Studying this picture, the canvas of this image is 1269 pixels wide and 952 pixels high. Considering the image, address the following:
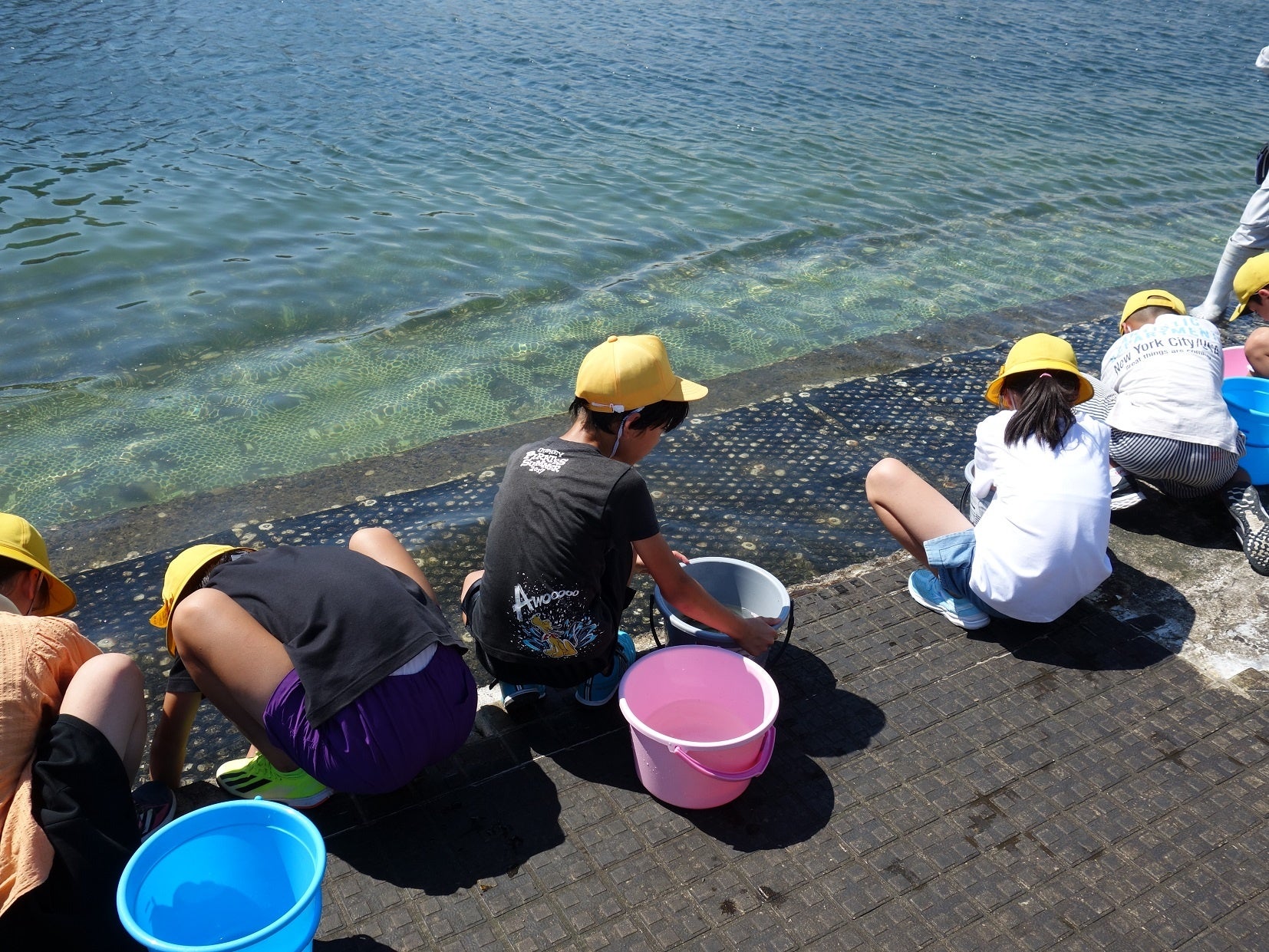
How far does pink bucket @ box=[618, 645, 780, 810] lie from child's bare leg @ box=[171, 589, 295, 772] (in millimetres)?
957

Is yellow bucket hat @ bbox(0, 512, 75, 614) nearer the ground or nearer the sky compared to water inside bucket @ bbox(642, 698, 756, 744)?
nearer the sky

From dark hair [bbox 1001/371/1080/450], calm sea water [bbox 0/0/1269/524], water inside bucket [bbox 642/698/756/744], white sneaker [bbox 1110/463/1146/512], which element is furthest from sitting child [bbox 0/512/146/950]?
white sneaker [bbox 1110/463/1146/512]

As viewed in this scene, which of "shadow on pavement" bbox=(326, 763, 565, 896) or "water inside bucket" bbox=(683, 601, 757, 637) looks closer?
"shadow on pavement" bbox=(326, 763, 565, 896)

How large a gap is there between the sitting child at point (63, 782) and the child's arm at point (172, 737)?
0.17 meters

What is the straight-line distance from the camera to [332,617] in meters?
2.50

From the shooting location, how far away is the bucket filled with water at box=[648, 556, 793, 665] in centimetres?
305

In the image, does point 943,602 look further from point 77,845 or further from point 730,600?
point 77,845

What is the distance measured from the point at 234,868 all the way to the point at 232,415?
475cm

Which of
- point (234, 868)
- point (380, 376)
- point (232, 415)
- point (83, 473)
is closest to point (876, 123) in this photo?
point (380, 376)

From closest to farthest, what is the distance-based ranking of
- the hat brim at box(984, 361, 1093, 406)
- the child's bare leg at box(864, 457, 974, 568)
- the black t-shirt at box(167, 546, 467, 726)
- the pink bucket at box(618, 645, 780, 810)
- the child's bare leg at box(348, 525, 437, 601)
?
the black t-shirt at box(167, 546, 467, 726) < the pink bucket at box(618, 645, 780, 810) < the child's bare leg at box(348, 525, 437, 601) < the hat brim at box(984, 361, 1093, 406) < the child's bare leg at box(864, 457, 974, 568)

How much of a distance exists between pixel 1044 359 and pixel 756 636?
1448mm

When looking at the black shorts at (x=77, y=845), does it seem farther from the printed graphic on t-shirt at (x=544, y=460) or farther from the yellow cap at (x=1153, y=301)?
the yellow cap at (x=1153, y=301)

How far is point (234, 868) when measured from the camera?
7.45 ft

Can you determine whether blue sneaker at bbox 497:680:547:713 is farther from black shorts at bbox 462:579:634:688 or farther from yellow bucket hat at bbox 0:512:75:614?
yellow bucket hat at bbox 0:512:75:614
